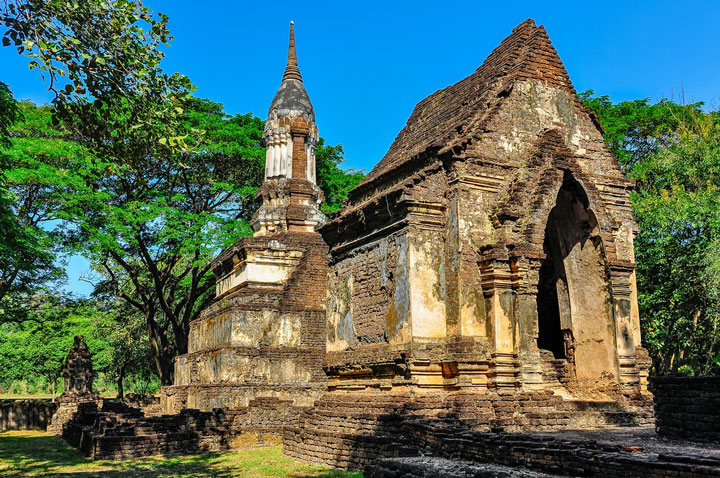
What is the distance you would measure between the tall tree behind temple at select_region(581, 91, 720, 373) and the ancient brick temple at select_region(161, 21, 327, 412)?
970cm

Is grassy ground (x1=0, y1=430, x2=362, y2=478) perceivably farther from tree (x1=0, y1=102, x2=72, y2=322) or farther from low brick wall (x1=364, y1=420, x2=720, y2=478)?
tree (x1=0, y1=102, x2=72, y2=322)

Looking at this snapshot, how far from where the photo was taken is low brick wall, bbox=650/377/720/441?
7.04m

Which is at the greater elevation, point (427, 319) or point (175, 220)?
point (175, 220)

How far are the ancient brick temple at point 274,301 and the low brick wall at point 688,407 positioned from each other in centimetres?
997

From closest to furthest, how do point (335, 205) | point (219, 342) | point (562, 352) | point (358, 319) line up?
1. point (358, 319)
2. point (562, 352)
3. point (219, 342)
4. point (335, 205)

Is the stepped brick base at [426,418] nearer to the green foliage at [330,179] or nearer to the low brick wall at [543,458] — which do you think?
the low brick wall at [543,458]

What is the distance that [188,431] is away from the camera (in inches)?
524

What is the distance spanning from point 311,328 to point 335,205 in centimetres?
1081

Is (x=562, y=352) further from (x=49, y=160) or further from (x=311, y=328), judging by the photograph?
(x=49, y=160)

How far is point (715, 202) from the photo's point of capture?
57.0 ft

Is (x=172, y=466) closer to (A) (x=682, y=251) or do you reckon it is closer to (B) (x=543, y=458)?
(B) (x=543, y=458)

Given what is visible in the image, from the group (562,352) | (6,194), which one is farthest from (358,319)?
(6,194)

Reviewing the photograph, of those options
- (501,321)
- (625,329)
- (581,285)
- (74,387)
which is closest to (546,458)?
(501,321)

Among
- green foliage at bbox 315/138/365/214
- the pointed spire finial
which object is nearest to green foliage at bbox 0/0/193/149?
the pointed spire finial
